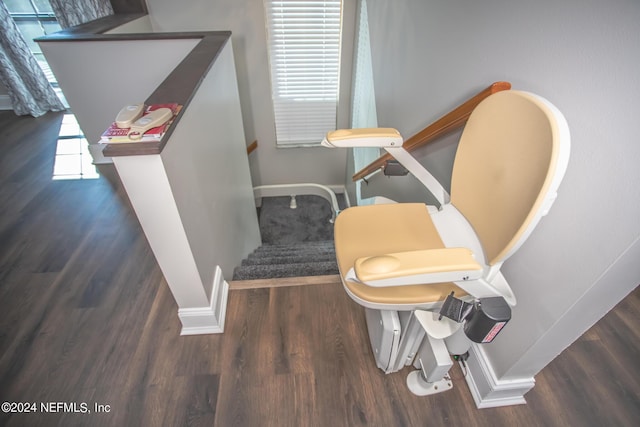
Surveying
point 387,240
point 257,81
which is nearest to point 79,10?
point 257,81

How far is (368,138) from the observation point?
1.20 m

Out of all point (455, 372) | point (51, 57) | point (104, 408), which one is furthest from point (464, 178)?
point (51, 57)

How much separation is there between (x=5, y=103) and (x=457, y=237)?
5.06m

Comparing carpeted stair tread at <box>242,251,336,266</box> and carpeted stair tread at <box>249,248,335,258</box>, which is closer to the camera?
carpeted stair tread at <box>242,251,336,266</box>

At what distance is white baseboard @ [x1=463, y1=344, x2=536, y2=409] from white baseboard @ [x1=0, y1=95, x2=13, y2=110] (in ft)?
17.0

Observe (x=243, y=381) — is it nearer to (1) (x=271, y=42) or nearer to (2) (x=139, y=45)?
(2) (x=139, y=45)

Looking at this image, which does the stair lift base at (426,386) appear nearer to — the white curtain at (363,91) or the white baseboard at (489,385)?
the white baseboard at (489,385)

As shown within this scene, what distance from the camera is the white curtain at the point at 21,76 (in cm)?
317

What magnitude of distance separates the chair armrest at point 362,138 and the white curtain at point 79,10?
2.89m

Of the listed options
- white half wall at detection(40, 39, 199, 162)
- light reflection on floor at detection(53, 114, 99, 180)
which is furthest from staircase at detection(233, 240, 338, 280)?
light reflection on floor at detection(53, 114, 99, 180)

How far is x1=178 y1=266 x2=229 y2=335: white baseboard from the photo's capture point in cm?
134

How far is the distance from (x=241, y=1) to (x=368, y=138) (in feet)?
8.91

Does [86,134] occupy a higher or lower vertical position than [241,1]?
lower

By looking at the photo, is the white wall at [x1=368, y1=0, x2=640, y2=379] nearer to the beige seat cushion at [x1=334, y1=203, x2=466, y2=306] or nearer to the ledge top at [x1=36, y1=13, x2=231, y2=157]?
the beige seat cushion at [x1=334, y1=203, x2=466, y2=306]
